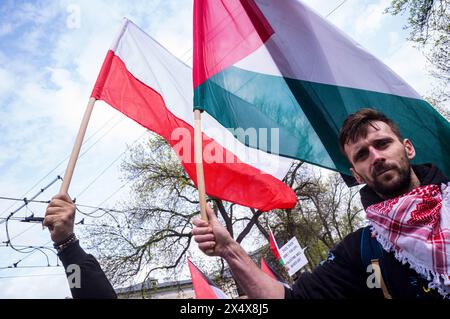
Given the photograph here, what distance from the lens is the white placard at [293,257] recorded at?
8.06m

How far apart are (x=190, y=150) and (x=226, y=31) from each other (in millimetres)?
Result: 1147

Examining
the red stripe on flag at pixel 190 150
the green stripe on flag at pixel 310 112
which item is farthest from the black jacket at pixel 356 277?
the red stripe on flag at pixel 190 150

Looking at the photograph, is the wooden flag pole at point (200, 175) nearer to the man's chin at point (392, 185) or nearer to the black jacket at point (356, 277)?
the black jacket at point (356, 277)

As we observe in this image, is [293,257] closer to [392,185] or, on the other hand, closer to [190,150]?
[190,150]

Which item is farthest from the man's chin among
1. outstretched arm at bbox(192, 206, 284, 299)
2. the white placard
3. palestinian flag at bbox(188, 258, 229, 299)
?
the white placard

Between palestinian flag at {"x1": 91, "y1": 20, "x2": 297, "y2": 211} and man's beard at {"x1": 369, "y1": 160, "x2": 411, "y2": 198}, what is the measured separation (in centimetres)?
134

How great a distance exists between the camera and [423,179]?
1994 millimetres

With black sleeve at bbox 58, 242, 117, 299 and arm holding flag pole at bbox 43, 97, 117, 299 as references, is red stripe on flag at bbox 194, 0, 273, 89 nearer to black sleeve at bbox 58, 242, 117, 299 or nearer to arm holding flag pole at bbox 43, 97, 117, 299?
arm holding flag pole at bbox 43, 97, 117, 299

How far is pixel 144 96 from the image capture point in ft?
11.8

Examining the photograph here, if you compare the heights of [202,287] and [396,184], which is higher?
[202,287]

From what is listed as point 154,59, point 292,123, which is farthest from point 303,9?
point 154,59

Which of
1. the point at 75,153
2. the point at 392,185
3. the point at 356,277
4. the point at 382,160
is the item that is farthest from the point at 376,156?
the point at 75,153

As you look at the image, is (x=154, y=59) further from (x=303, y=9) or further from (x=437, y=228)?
(x=437, y=228)

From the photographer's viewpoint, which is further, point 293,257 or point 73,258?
point 293,257
